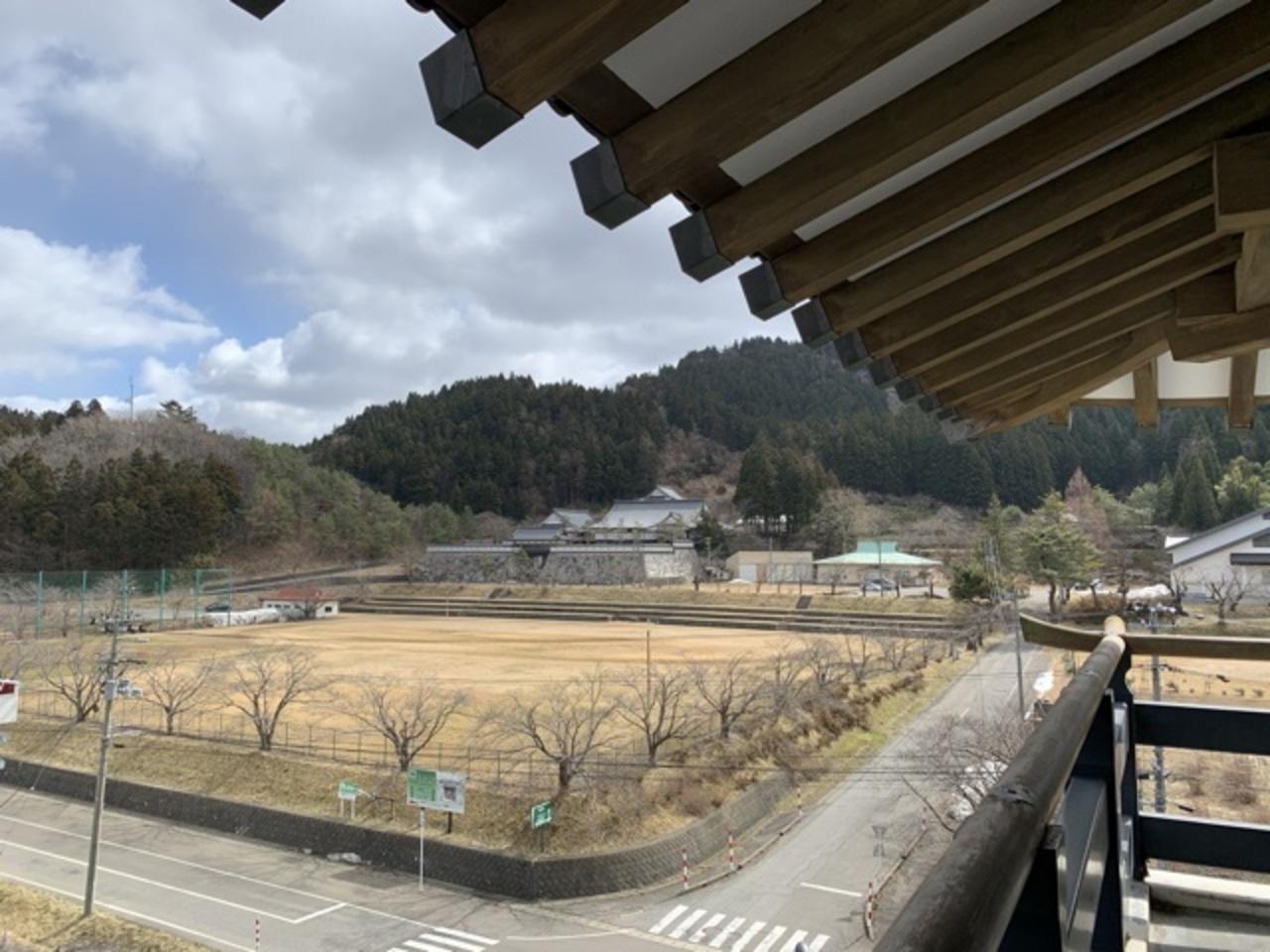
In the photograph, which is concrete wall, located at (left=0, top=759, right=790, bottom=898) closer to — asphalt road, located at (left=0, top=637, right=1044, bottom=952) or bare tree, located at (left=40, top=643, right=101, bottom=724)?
asphalt road, located at (left=0, top=637, right=1044, bottom=952)

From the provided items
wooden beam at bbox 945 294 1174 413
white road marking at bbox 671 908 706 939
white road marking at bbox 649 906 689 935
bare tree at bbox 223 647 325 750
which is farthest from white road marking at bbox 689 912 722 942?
bare tree at bbox 223 647 325 750

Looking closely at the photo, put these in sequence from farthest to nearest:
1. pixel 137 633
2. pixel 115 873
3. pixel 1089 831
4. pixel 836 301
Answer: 1. pixel 137 633
2. pixel 115 873
3. pixel 836 301
4. pixel 1089 831

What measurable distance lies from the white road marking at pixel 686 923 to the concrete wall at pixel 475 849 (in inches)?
37.0

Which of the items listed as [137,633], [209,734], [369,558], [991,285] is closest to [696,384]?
[369,558]

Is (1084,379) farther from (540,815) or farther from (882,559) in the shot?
(882,559)

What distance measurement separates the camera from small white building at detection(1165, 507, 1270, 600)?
23297 millimetres

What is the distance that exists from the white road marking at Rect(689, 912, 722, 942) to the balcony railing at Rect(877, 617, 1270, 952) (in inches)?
278

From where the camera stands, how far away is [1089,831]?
0.91 m

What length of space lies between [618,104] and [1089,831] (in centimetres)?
101

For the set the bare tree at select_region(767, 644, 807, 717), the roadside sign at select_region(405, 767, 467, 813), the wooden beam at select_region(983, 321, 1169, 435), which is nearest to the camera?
the wooden beam at select_region(983, 321, 1169, 435)

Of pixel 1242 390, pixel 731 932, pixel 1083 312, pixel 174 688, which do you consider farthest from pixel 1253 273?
pixel 174 688

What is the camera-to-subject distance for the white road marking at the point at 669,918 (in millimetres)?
8328

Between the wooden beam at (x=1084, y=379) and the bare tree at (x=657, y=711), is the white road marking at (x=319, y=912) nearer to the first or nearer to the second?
the bare tree at (x=657, y=711)

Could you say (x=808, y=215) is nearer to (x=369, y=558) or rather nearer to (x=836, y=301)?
(x=836, y=301)
